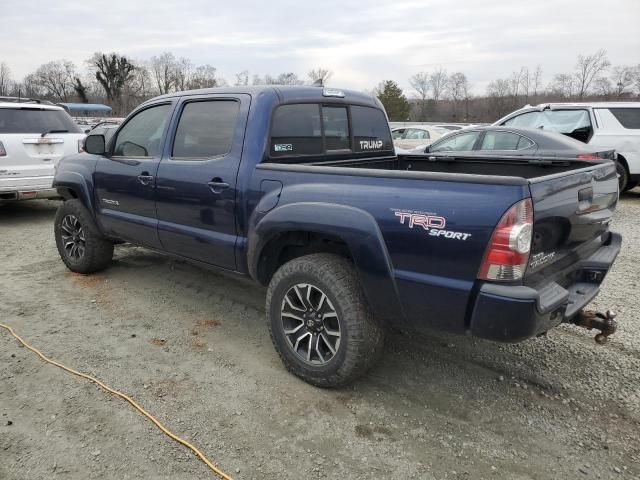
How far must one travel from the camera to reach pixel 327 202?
279 cm

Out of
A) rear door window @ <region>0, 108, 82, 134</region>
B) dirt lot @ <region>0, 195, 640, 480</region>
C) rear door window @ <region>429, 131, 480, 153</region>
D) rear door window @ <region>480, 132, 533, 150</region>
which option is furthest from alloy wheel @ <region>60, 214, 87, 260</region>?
rear door window @ <region>480, 132, 533, 150</region>

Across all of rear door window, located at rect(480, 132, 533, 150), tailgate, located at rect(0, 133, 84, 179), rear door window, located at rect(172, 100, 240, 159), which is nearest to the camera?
rear door window, located at rect(172, 100, 240, 159)

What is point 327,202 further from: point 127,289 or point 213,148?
point 127,289

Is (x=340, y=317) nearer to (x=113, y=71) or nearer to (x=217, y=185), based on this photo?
(x=217, y=185)

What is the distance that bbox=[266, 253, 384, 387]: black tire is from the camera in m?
2.79

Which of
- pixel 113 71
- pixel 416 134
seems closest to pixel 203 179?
pixel 416 134

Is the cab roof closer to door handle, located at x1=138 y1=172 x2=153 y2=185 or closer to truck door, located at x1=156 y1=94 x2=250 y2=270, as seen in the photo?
truck door, located at x1=156 y1=94 x2=250 y2=270


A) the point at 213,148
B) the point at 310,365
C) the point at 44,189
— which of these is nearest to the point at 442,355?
the point at 310,365

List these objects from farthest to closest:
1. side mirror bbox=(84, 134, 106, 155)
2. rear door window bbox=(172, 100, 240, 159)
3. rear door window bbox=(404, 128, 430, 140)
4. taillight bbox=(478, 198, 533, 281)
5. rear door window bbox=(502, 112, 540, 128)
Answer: rear door window bbox=(404, 128, 430, 140)
rear door window bbox=(502, 112, 540, 128)
side mirror bbox=(84, 134, 106, 155)
rear door window bbox=(172, 100, 240, 159)
taillight bbox=(478, 198, 533, 281)

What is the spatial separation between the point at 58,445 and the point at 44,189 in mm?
6133

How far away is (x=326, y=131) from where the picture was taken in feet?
12.5

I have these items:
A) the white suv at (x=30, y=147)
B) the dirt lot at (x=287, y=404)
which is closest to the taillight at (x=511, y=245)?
the dirt lot at (x=287, y=404)

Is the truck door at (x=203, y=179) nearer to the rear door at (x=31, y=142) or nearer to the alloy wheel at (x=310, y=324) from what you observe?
the alloy wheel at (x=310, y=324)

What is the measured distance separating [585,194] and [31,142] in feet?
25.2
